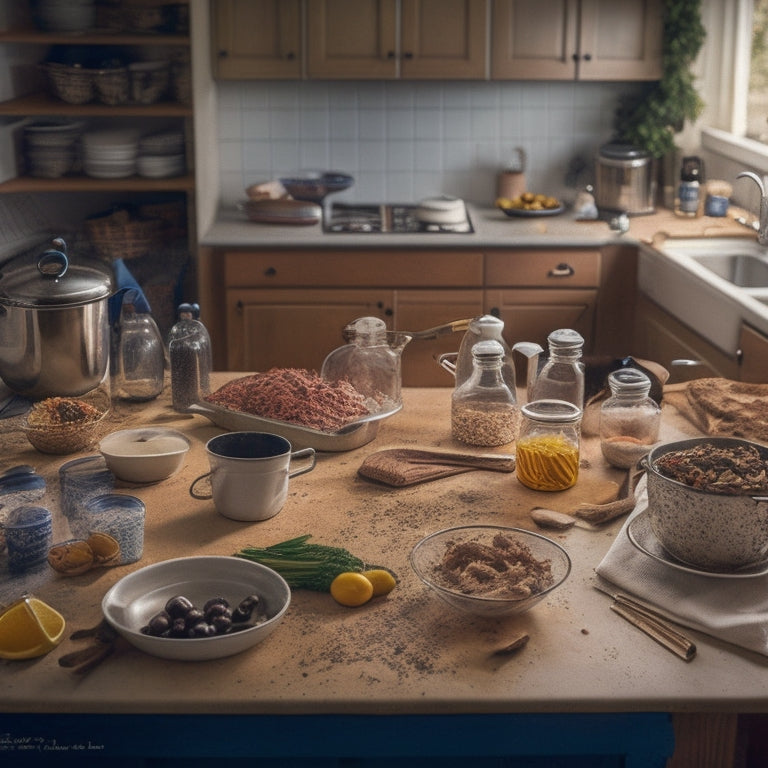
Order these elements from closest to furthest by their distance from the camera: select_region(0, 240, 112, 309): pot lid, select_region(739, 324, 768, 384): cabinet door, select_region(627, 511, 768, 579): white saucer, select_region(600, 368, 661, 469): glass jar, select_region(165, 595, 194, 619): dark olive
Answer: select_region(165, 595, 194, 619): dark olive, select_region(627, 511, 768, 579): white saucer, select_region(600, 368, 661, 469): glass jar, select_region(0, 240, 112, 309): pot lid, select_region(739, 324, 768, 384): cabinet door

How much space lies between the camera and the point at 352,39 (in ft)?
14.8

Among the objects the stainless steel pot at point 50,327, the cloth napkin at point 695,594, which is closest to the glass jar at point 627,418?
the cloth napkin at point 695,594

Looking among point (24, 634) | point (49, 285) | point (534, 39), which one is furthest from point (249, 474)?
point (534, 39)

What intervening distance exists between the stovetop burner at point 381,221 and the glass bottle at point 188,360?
211 centimetres

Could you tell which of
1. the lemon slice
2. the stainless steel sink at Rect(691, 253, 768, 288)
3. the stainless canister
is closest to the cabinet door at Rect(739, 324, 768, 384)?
the stainless steel sink at Rect(691, 253, 768, 288)

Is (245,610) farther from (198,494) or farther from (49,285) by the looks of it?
(49,285)

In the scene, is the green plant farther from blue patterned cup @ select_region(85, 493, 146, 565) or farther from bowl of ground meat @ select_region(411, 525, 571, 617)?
blue patterned cup @ select_region(85, 493, 146, 565)

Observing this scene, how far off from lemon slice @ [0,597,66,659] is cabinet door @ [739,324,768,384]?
2.31 m

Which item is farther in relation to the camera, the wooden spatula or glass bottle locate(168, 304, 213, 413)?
glass bottle locate(168, 304, 213, 413)

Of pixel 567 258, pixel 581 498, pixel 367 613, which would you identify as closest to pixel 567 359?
pixel 581 498

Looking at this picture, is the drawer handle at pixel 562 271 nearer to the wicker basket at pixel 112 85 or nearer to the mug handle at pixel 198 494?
the wicker basket at pixel 112 85

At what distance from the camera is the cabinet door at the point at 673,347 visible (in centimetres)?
354

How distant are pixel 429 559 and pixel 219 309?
295cm

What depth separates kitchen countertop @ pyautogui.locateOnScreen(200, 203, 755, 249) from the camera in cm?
431
